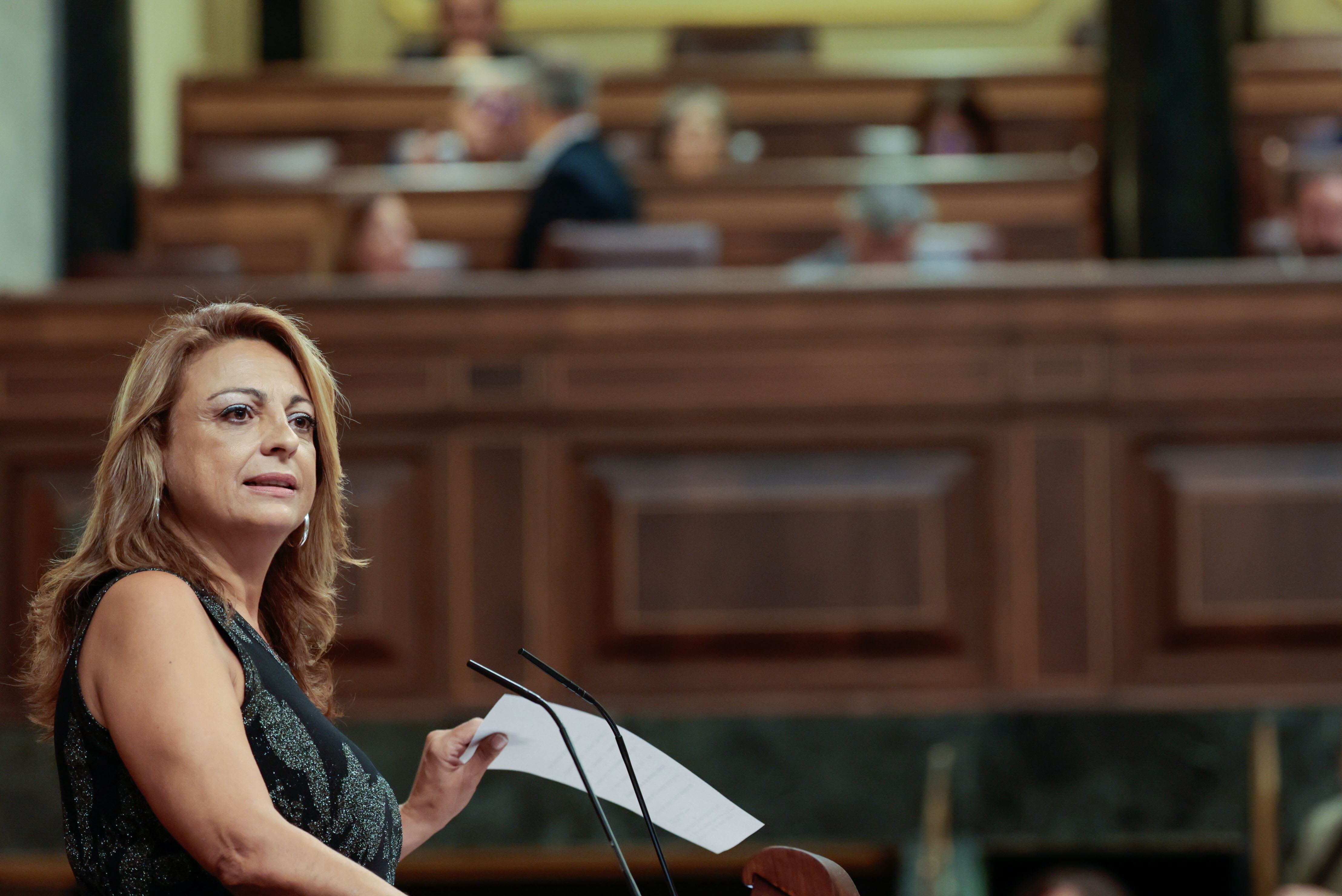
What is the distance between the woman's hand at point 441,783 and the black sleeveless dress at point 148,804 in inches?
4.3

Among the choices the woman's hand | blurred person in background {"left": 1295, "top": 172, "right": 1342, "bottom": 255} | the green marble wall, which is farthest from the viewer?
blurred person in background {"left": 1295, "top": 172, "right": 1342, "bottom": 255}

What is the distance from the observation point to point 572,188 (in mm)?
5000

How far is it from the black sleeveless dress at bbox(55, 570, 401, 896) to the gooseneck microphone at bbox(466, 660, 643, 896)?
114 mm

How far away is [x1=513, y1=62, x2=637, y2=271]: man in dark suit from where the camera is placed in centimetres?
499

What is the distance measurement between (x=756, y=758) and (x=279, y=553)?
2487 millimetres

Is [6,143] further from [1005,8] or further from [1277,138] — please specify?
[1005,8]

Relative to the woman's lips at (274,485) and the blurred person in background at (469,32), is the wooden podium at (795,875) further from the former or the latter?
the blurred person in background at (469,32)

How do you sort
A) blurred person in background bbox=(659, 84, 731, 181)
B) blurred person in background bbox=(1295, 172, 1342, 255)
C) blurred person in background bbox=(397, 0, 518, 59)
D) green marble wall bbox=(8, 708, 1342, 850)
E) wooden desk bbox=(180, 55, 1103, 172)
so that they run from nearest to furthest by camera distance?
green marble wall bbox=(8, 708, 1342, 850), blurred person in background bbox=(1295, 172, 1342, 255), blurred person in background bbox=(659, 84, 731, 181), wooden desk bbox=(180, 55, 1103, 172), blurred person in background bbox=(397, 0, 518, 59)

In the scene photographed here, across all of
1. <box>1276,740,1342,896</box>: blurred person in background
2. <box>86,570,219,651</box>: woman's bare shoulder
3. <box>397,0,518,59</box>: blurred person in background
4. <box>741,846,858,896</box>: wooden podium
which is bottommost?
<box>1276,740,1342,896</box>: blurred person in background

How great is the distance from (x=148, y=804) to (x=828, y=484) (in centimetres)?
274

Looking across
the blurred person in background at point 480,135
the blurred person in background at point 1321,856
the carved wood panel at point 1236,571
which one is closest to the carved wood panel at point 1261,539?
the carved wood panel at point 1236,571

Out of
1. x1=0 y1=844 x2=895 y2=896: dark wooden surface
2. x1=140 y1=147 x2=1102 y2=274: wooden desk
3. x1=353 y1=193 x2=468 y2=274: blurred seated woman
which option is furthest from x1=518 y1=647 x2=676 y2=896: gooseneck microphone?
x1=140 y1=147 x2=1102 y2=274: wooden desk

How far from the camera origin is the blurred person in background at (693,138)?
6051mm

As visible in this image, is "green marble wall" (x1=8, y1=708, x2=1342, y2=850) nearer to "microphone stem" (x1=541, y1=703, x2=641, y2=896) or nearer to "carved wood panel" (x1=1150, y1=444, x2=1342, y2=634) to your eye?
"carved wood panel" (x1=1150, y1=444, x2=1342, y2=634)
